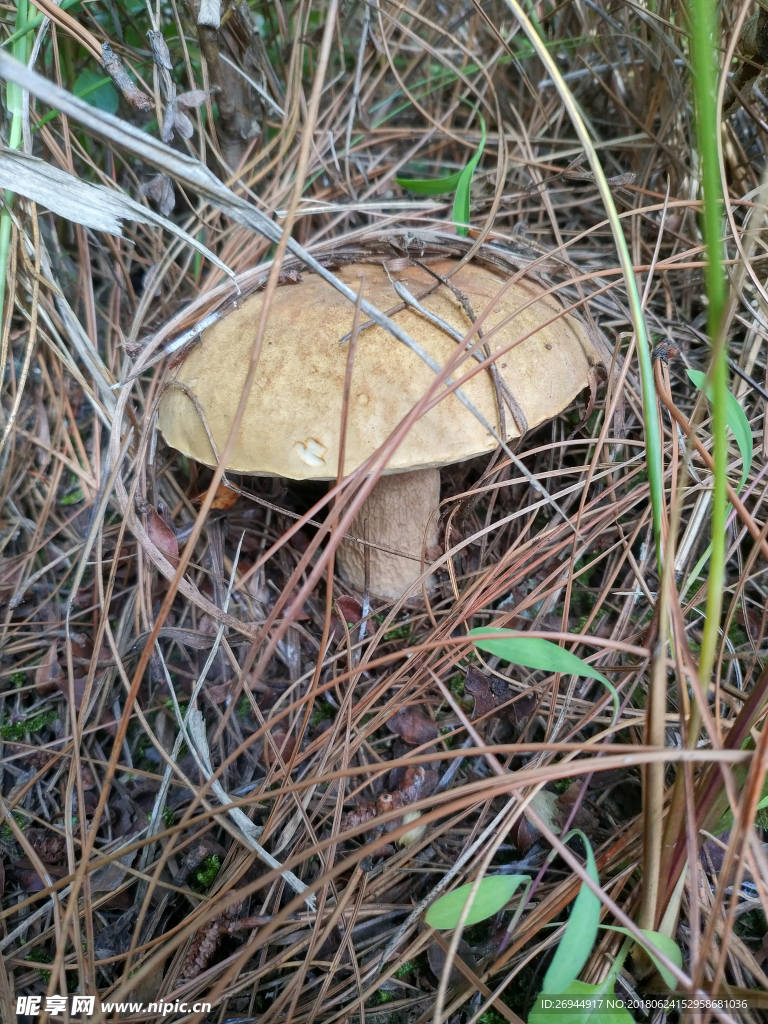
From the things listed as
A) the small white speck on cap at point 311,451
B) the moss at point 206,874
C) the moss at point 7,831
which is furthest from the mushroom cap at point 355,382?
the moss at point 7,831

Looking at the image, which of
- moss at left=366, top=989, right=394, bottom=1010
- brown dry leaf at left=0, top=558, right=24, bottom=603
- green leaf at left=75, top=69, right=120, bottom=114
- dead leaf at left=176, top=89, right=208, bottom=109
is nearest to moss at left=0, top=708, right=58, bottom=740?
brown dry leaf at left=0, top=558, right=24, bottom=603

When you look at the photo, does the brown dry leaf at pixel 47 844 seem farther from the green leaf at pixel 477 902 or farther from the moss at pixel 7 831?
the green leaf at pixel 477 902

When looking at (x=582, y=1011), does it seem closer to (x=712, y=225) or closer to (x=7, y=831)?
(x=712, y=225)

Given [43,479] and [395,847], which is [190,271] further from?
[395,847]

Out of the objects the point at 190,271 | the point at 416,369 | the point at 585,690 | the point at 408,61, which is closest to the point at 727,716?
the point at 585,690

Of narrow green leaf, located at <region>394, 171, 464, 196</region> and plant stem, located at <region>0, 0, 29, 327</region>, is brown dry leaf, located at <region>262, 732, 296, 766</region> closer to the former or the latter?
plant stem, located at <region>0, 0, 29, 327</region>
